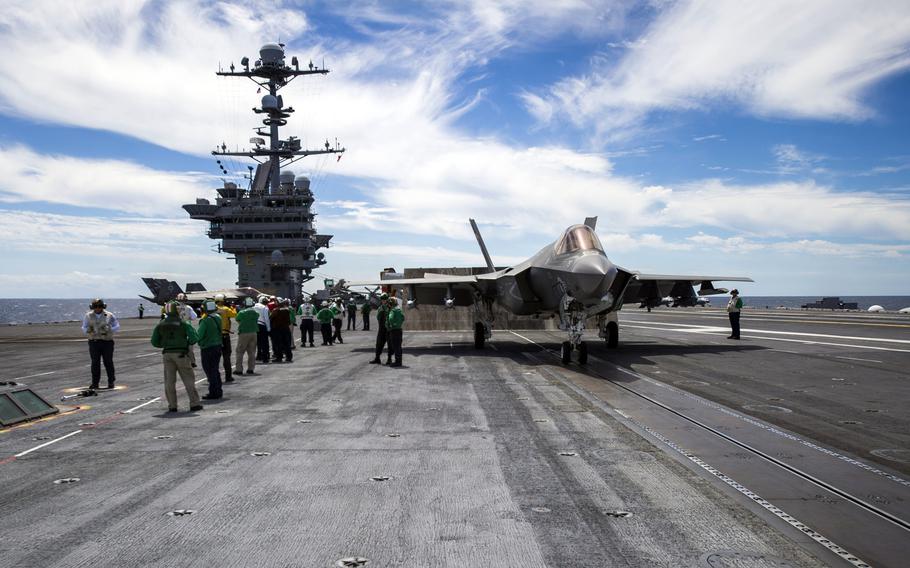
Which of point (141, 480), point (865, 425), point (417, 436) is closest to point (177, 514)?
point (141, 480)

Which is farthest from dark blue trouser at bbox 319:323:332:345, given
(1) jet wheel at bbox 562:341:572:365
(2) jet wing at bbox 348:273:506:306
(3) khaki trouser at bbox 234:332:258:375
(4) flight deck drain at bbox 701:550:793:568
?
(4) flight deck drain at bbox 701:550:793:568

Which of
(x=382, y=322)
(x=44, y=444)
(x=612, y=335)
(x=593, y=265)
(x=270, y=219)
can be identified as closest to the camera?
(x=44, y=444)

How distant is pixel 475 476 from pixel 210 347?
8078 millimetres

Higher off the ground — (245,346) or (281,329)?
(281,329)

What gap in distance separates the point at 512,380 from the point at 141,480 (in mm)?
9227

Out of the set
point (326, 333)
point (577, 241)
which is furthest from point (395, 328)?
point (326, 333)

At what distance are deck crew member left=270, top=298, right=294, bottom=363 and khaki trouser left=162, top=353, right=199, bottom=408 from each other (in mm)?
8028

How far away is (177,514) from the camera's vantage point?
18.1 feet

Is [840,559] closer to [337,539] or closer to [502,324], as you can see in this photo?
[337,539]

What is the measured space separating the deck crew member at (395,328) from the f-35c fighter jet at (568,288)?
166 inches

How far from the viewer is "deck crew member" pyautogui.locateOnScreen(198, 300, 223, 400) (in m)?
12.4

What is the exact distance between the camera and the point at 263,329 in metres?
19.2

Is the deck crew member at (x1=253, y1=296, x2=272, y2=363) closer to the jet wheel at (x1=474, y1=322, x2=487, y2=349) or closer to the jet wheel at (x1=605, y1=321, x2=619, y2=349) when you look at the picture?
the jet wheel at (x1=474, y1=322, x2=487, y2=349)

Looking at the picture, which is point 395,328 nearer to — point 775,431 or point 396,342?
point 396,342
